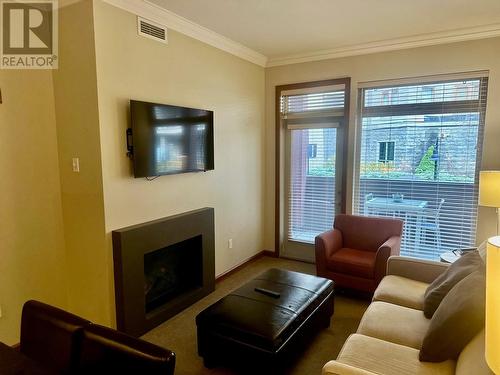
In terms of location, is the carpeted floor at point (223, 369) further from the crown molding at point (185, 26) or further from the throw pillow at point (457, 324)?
the crown molding at point (185, 26)

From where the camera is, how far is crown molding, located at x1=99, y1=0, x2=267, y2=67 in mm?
2735

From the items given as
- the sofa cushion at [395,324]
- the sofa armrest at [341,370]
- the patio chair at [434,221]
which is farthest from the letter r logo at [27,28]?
the patio chair at [434,221]

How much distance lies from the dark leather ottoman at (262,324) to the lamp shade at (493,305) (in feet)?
4.42

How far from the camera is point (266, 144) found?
4809 millimetres

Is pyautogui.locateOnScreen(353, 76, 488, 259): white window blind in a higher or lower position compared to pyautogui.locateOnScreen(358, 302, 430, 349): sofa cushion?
higher

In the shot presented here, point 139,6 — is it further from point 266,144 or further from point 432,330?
point 432,330

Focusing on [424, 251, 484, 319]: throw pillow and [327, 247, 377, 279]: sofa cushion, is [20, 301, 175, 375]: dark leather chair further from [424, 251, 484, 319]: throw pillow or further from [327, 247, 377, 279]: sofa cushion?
[327, 247, 377, 279]: sofa cushion

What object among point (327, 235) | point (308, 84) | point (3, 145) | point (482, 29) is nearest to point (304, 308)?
point (327, 235)

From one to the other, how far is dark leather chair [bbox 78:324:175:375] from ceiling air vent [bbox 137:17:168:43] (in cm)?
245

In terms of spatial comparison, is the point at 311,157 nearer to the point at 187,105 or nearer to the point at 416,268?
the point at 187,105

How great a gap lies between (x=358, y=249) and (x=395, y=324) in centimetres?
174

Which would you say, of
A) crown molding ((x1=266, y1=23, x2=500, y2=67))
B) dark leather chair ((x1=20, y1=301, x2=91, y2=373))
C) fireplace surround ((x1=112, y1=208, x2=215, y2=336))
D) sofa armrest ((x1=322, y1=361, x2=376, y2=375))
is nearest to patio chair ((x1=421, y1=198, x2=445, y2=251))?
crown molding ((x1=266, y1=23, x2=500, y2=67))

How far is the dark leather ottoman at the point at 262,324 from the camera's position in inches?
83.4

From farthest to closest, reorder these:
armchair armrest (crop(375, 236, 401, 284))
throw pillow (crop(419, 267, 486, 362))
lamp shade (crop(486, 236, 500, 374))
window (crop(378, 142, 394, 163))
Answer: window (crop(378, 142, 394, 163)) < armchair armrest (crop(375, 236, 401, 284)) < throw pillow (crop(419, 267, 486, 362)) < lamp shade (crop(486, 236, 500, 374))
